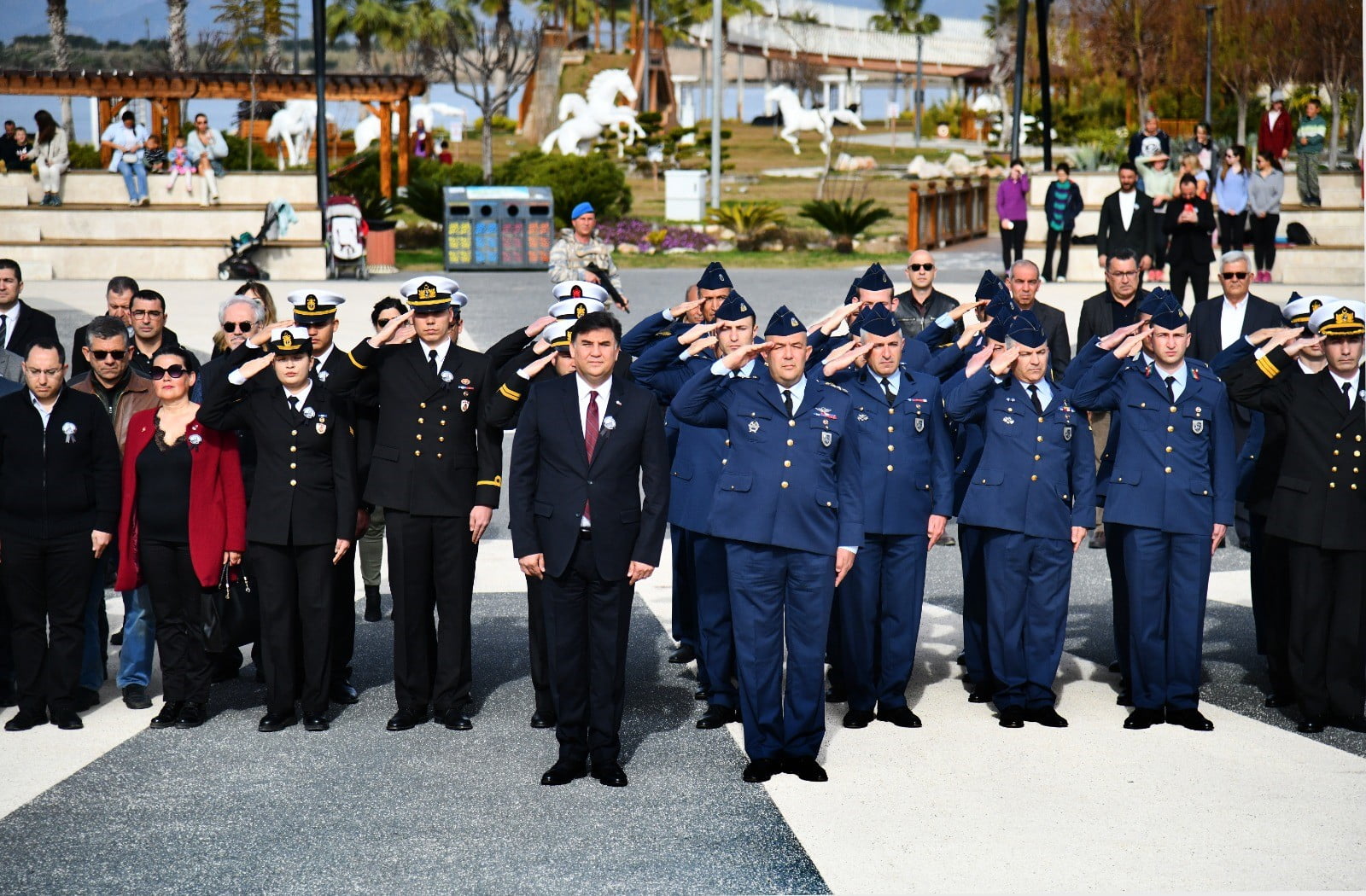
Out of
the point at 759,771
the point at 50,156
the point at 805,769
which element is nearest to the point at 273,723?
the point at 759,771

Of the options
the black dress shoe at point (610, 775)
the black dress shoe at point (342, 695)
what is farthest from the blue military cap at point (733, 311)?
the black dress shoe at point (342, 695)

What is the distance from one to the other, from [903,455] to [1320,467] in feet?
6.19

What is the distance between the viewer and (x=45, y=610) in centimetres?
772

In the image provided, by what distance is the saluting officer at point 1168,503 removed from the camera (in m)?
7.65

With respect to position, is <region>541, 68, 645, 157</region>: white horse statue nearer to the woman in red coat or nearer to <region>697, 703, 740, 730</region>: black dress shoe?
the woman in red coat

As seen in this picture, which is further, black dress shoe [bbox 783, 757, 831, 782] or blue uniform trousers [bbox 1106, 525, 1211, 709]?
blue uniform trousers [bbox 1106, 525, 1211, 709]

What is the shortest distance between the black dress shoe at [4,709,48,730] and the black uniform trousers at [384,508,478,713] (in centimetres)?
163

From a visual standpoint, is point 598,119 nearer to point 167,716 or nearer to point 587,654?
point 167,716

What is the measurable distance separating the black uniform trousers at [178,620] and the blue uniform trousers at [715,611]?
2286 mm

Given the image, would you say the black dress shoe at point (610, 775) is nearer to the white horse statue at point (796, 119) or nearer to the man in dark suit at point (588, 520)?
the man in dark suit at point (588, 520)

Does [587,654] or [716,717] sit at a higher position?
[587,654]

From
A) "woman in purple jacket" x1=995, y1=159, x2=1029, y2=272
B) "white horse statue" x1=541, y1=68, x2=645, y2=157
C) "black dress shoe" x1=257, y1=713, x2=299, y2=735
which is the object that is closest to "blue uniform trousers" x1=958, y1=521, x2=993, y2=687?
"black dress shoe" x1=257, y1=713, x2=299, y2=735

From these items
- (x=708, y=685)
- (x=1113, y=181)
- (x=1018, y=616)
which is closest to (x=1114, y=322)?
(x=1018, y=616)

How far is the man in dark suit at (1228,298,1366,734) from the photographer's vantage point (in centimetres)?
757
